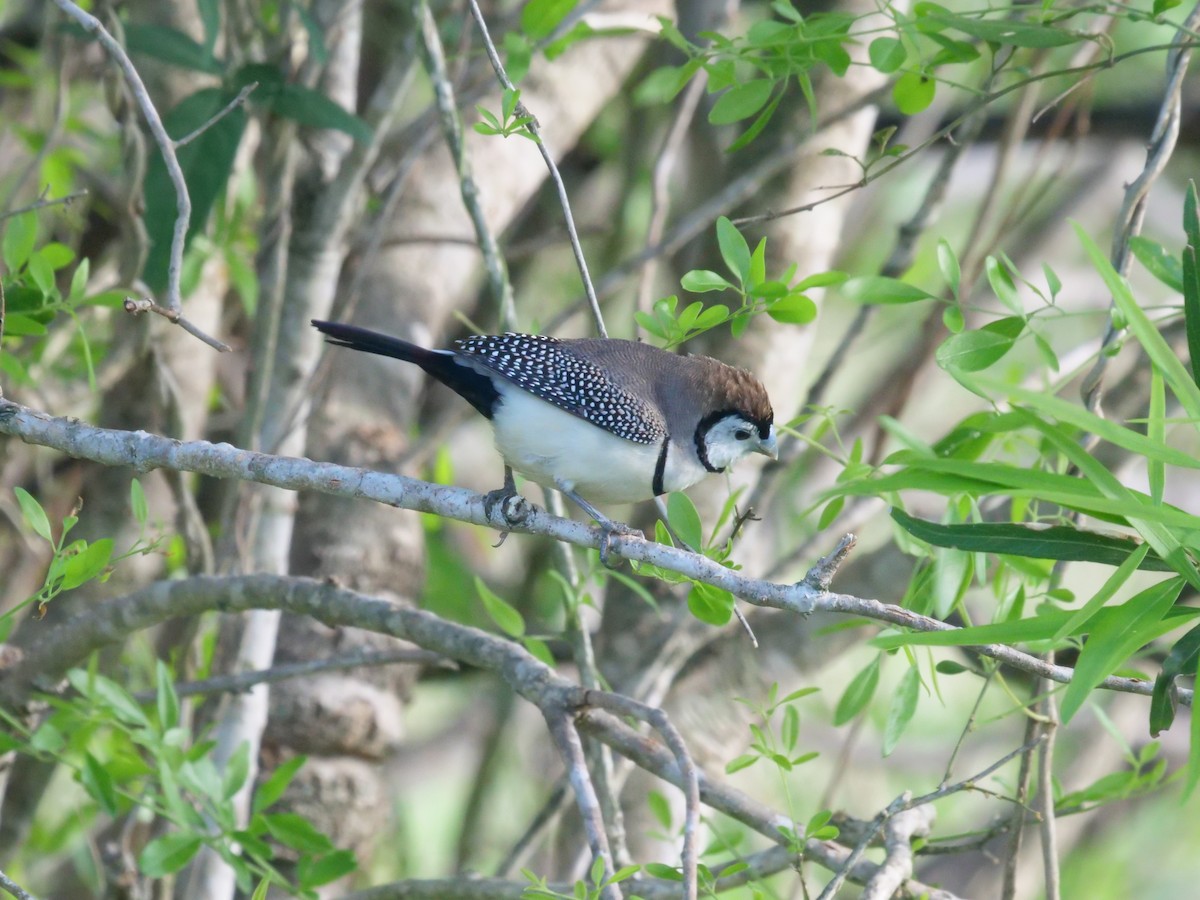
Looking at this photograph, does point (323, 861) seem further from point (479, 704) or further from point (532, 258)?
point (479, 704)

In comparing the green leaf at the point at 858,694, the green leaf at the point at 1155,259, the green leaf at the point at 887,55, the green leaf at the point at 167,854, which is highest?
the green leaf at the point at 887,55

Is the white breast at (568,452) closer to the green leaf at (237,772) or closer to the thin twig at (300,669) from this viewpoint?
the thin twig at (300,669)

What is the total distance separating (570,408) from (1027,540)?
1.37 m

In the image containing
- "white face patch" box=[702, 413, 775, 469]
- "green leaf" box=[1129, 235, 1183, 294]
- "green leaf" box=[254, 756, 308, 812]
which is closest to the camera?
"green leaf" box=[1129, 235, 1183, 294]

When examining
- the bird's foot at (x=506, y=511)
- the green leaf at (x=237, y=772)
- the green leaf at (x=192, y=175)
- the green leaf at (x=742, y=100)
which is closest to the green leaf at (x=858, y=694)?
the bird's foot at (x=506, y=511)

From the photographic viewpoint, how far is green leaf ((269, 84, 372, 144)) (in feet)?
11.0

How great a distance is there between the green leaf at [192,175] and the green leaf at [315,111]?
0.48 ft

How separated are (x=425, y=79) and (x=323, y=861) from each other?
4.26 m

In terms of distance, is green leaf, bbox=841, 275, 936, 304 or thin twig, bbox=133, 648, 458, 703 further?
thin twig, bbox=133, 648, 458, 703

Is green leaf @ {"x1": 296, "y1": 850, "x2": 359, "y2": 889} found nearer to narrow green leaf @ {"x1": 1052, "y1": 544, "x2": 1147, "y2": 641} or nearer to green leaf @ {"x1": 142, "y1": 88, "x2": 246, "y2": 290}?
green leaf @ {"x1": 142, "y1": 88, "x2": 246, "y2": 290}

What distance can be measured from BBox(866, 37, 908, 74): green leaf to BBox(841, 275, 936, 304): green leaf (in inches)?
16.1

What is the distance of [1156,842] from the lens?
6.82 metres

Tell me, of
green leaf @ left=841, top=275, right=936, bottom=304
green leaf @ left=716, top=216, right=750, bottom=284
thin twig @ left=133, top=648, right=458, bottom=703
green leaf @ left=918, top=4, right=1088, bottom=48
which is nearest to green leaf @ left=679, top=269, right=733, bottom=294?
green leaf @ left=716, top=216, right=750, bottom=284

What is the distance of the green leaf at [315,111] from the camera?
3.34m
